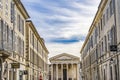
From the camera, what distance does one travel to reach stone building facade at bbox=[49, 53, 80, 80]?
13689 centimetres

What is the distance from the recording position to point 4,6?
27.4 meters

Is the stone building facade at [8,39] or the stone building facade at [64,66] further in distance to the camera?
the stone building facade at [64,66]

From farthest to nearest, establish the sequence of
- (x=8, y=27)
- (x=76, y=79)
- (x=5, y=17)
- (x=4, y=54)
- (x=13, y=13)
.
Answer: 1. (x=76, y=79)
2. (x=13, y=13)
3. (x=8, y=27)
4. (x=5, y=17)
5. (x=4, y=54)

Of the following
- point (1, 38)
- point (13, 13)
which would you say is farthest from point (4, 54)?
point (13, 13)

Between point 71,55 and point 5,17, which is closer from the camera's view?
point 5,17

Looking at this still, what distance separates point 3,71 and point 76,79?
365 ft

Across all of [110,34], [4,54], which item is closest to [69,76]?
[110,34]

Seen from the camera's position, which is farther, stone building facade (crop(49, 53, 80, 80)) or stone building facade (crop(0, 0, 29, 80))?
stone building facade (crop(49, 53, 80, 80))

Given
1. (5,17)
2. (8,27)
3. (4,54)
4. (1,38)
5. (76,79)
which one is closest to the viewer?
(4,54)

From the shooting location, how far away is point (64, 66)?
455 ft

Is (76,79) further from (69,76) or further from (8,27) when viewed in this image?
(8,27)

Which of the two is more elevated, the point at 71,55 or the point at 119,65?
the point at 71,55

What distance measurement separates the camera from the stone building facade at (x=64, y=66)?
13689 centimetres

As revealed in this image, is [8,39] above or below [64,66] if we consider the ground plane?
below
